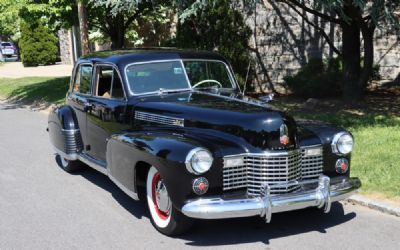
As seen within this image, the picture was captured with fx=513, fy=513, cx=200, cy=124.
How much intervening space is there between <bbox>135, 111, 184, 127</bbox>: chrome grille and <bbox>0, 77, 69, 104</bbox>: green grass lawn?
33.9ft

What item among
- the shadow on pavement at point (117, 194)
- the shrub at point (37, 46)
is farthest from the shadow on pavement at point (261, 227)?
the shrub at point (37, 46)

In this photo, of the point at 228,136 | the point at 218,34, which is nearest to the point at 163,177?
the point at 228,136

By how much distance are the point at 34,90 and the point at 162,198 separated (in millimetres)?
15194

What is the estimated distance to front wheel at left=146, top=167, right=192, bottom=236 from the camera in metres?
4.63

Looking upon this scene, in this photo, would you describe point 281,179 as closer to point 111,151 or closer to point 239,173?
point 239,173

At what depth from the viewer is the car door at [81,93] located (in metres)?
6.68

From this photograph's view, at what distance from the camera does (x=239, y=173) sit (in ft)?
14.7

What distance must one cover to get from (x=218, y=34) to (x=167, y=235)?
34.1ft

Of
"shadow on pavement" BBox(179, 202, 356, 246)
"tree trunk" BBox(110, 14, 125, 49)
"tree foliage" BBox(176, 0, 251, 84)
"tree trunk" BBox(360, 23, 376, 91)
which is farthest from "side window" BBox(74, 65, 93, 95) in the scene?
"tree trunk" BBox(110, 14, 125, 49)

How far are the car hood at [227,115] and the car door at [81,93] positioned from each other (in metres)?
1.38

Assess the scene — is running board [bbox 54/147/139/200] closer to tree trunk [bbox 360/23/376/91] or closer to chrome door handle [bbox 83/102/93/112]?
chrome door handle [bbox 83/102/93/112]

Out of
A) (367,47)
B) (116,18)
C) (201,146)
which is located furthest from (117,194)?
(116,18)

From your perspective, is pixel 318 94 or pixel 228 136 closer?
pixel 228 136

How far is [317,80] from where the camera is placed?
41.1ft
